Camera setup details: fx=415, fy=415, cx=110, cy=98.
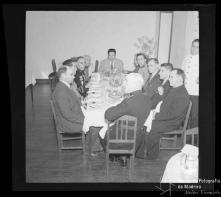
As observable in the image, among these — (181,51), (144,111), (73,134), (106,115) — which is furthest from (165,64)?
(73,134)

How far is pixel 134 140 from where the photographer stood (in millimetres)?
3486

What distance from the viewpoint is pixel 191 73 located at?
3.49 m

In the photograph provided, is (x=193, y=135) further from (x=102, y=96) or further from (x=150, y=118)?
(x=102, y=96)

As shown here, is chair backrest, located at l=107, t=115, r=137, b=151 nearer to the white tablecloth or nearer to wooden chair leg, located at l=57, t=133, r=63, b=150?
the white tablecloth

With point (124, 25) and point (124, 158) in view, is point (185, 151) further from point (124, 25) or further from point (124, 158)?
point (124, 25)

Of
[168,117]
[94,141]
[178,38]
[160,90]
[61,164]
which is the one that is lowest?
[61,164]

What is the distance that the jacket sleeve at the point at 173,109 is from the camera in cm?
352

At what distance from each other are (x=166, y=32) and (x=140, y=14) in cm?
26

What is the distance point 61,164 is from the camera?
3.54 m

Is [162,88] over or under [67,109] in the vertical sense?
over

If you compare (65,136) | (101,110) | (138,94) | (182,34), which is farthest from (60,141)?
(182,34)

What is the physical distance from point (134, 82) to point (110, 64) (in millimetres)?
252

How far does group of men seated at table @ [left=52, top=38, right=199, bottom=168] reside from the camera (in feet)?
11.4

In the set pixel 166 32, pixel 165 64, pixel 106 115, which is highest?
pixel 166 32
